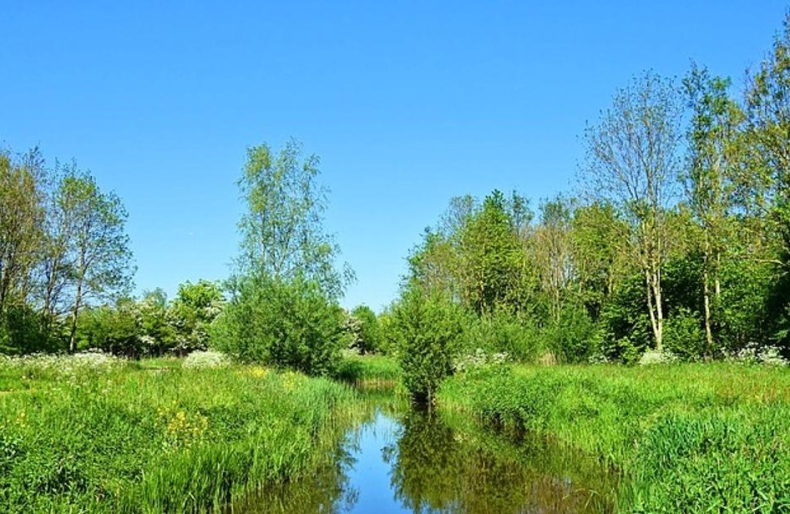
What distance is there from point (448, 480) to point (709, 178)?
68.7 feet

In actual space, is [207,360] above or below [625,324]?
below

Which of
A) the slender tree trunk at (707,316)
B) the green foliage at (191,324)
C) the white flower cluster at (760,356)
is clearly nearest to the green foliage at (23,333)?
the green foliage at (191,324)

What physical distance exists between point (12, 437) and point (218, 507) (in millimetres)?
3491

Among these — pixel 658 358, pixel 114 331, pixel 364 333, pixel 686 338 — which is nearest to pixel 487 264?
pixel 686 338

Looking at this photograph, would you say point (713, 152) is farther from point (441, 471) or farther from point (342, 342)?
point (441, 471)

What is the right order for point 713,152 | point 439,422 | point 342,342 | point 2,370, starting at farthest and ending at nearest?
point 342,342
point 713,152
point 439,422
point 2,370

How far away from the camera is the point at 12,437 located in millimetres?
8211

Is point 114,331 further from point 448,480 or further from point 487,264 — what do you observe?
point 448,480

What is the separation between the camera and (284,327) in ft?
96.4

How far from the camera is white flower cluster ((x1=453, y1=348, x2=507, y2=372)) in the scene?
28819 mm

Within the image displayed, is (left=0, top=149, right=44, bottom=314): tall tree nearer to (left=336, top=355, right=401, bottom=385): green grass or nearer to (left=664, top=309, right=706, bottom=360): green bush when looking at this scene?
(left=336, top=355, right=401, bottom=385): green grass

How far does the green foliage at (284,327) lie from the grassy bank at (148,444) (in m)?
11.0

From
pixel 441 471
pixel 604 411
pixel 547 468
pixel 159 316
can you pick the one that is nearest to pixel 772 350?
pixel 604 411

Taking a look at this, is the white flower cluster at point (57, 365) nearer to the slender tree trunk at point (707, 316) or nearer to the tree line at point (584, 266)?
the tree line at point (584, 266)
